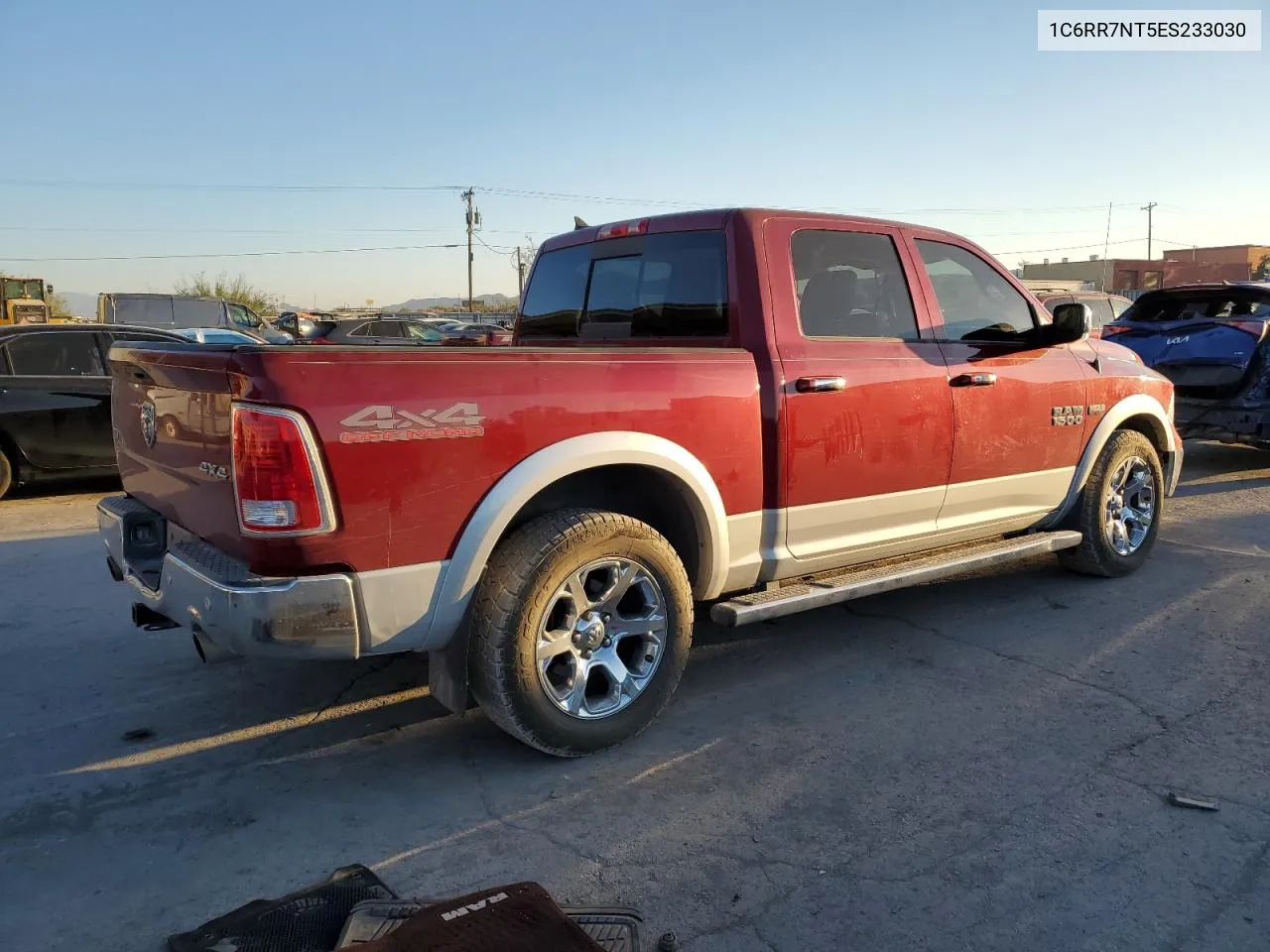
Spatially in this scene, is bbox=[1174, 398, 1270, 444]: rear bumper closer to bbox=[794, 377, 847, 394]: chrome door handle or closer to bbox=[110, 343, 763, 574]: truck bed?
bbox=[794, 377, 847, 394]: chrome door handle

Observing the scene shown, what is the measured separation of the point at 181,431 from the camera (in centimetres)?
314

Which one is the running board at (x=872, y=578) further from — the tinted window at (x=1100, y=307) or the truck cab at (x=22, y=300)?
the truck cab at (x=22, y=300)

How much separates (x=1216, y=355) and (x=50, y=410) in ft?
34.2

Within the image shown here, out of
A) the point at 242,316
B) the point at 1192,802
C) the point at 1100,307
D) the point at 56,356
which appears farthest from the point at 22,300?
the point at 1192,802

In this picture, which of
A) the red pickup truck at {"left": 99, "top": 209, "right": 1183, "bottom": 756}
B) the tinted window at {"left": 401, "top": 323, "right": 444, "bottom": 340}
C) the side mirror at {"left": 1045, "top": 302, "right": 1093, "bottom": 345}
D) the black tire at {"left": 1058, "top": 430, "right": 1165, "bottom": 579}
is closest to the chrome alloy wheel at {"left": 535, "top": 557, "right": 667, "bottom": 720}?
the red pickup truck at {"left": 99, "top": 209, "right": 1183, "bottom": 756}

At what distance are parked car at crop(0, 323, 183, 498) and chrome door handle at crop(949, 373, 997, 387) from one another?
6952 millimetres

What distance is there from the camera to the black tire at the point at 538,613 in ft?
10.3

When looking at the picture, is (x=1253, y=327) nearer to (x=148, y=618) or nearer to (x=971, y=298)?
(x=971, y=298)

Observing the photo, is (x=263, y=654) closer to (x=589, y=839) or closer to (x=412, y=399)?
(x=412, y=399)

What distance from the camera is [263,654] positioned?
9.40 feet

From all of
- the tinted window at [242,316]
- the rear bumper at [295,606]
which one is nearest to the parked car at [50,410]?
the rear bumper at [295,606]

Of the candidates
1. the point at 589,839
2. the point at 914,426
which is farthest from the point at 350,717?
the point at 914,426

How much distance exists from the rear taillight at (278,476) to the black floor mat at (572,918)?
1.07m

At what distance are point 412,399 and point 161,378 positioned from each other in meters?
1.03
